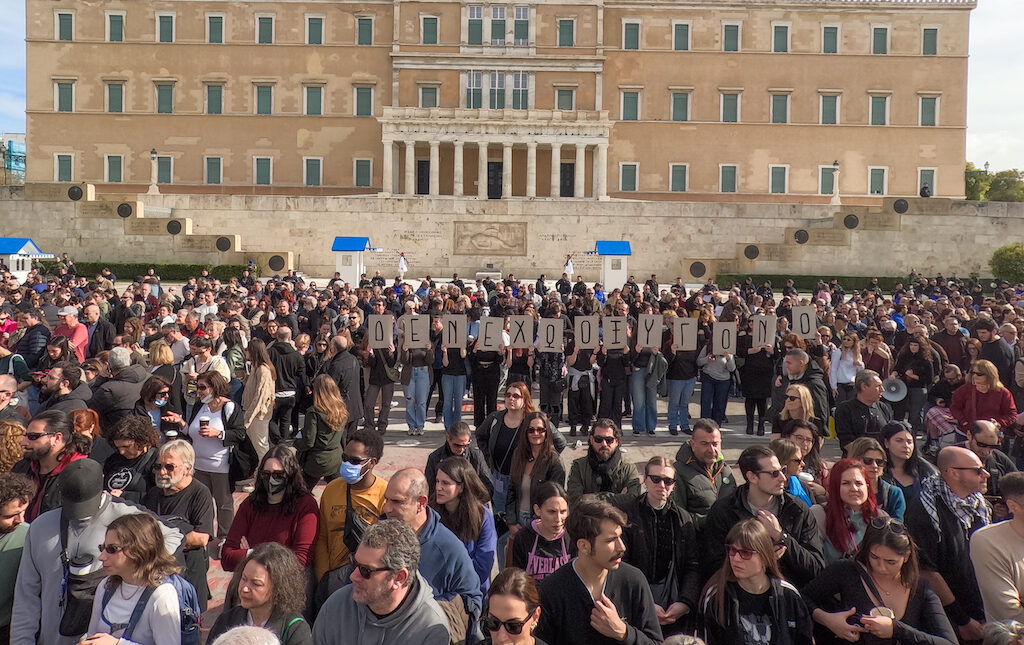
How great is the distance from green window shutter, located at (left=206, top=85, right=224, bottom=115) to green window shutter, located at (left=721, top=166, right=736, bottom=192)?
25.3 metres

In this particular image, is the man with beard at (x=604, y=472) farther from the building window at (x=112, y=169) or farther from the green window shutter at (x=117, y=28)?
the green window shutter at (x=117, y=28)

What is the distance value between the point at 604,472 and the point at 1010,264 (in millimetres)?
27981

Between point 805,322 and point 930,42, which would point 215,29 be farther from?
point 805,322

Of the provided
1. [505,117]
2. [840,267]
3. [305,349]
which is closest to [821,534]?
[305,349]

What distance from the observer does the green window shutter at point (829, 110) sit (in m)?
44.2

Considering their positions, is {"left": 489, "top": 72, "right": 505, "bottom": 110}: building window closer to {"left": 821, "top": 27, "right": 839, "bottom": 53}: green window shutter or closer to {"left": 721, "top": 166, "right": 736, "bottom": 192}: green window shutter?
{"left": 721, "top": 166, "right": 736, "bottom": 192}: green window shutter

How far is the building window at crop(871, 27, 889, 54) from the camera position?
143 feet

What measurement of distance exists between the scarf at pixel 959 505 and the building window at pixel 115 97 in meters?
46.1

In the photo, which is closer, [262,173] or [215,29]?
[215,29]

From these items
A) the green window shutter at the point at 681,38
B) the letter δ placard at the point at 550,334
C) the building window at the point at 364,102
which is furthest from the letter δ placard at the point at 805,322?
the building window at the point at 364,102

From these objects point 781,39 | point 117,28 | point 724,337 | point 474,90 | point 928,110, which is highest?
point 117,28

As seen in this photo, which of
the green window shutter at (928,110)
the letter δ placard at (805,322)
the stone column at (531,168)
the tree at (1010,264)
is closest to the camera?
the letter δ placard at (805,322)

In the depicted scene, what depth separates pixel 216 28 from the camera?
1738 inches

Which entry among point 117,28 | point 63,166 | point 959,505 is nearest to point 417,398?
point 959,505
